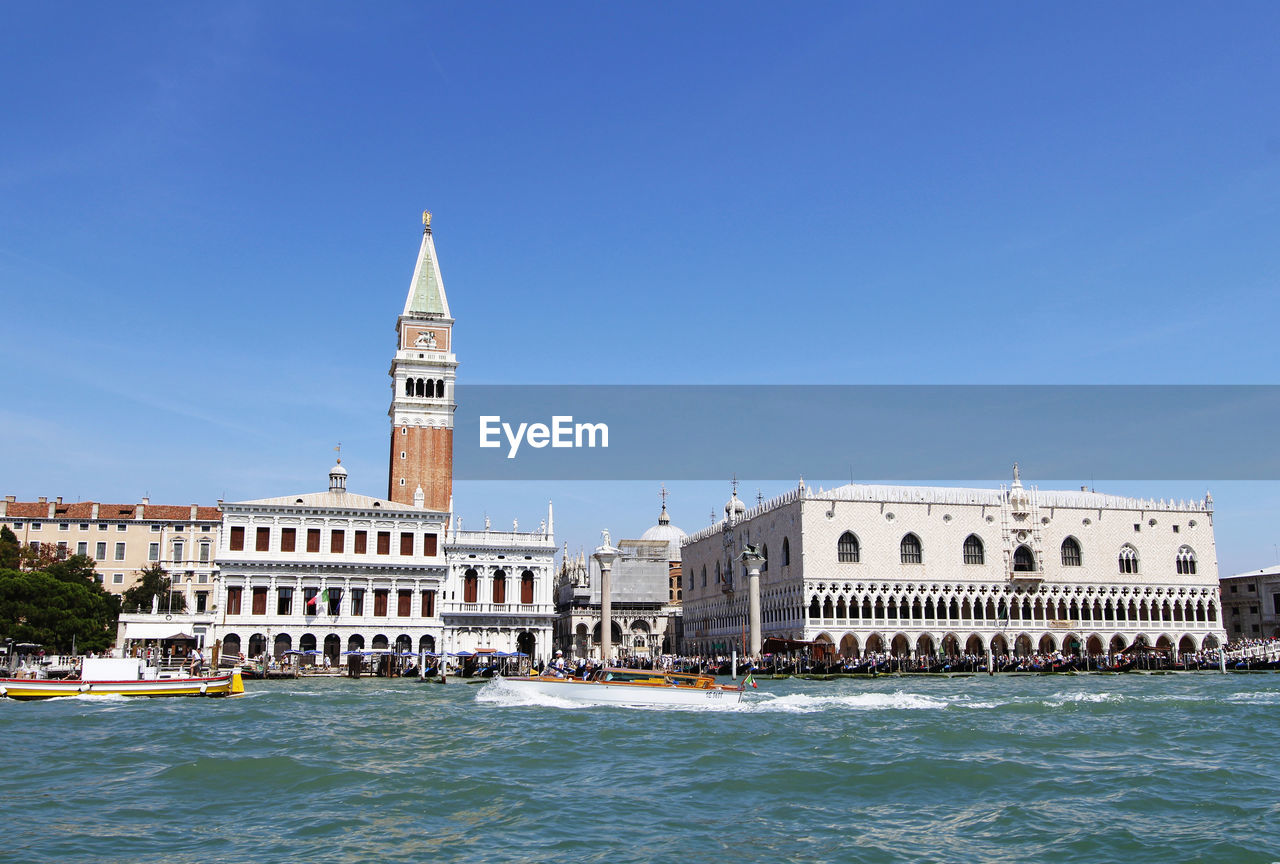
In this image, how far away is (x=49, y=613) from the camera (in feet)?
153

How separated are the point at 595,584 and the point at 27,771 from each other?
73.3 metres

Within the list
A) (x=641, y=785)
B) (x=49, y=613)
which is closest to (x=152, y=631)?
(x=49, y=613)

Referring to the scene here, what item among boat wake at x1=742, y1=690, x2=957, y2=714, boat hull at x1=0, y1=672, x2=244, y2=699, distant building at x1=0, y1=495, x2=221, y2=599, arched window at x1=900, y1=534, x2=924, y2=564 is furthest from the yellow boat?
arched window at x1=900, y1=534, x2=924, y2=564

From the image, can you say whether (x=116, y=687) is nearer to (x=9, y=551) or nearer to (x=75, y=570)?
(x=9, y=551)

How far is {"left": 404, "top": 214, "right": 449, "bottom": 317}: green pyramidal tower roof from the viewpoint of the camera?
65.9 metres

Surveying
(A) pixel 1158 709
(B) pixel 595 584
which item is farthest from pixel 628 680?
(B) pixel 595 584

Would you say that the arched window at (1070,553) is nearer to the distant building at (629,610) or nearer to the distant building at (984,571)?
the distant building at (984,571)

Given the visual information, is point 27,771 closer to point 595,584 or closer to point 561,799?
point 561,799

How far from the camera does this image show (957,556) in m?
65.9

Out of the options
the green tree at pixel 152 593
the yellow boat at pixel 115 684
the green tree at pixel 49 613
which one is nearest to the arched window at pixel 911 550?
the green tree at pixel 152 593

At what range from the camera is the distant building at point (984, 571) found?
211 feet

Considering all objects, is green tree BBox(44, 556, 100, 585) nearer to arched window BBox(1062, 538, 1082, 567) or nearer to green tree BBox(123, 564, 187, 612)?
green tree BBox(123, 564, 187, 612)

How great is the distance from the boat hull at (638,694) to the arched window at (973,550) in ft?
130

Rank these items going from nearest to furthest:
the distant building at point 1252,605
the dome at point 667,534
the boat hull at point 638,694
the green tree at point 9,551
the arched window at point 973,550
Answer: the boat hull at point 638,694, the green tree at point 9,551, the arched window at point 973,550, the distant building at point 1252,605, the dome at point 667,534
